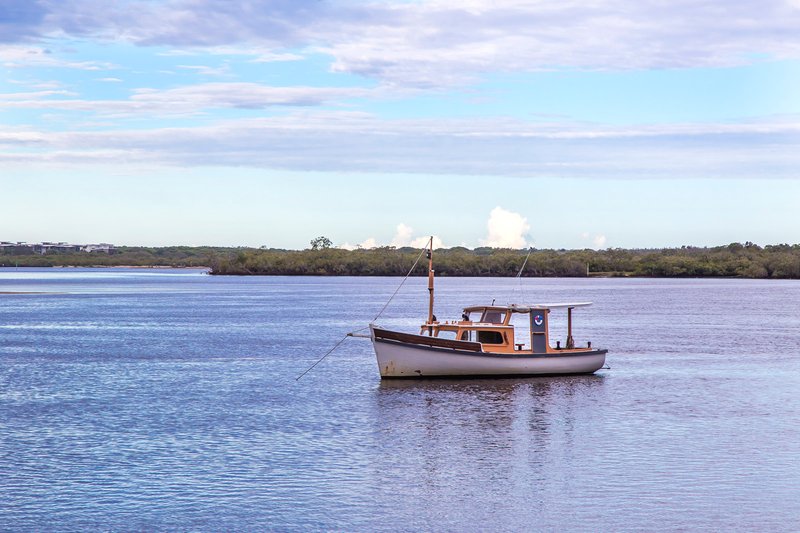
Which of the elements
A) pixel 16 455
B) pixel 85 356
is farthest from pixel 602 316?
pixel 16 455

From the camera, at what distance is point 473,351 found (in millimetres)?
45500

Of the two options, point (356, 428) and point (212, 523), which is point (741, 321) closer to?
point (356, 428)

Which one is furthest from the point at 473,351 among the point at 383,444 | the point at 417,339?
the point at 383,444

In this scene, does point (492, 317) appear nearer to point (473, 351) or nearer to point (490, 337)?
point (490, 337)

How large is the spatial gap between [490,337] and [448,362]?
2672 millimetres

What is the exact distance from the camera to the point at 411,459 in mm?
29953

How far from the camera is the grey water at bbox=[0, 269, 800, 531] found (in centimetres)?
2408

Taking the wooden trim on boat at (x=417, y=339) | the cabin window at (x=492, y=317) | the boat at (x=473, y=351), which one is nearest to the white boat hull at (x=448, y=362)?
the boat at (x=473, y=351)

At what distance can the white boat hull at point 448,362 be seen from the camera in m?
44.8

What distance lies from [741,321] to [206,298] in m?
78.9

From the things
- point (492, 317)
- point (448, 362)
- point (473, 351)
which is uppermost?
point (492, 317)

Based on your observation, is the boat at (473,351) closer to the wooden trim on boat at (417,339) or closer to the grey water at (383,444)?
the wooden trim on boat at (417,339)

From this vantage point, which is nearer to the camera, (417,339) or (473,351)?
(417,339)

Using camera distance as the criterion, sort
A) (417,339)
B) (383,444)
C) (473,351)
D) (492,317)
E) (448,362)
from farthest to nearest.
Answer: (492,317) < (473,351) < (448,362) < (417,339) < (383,444)
